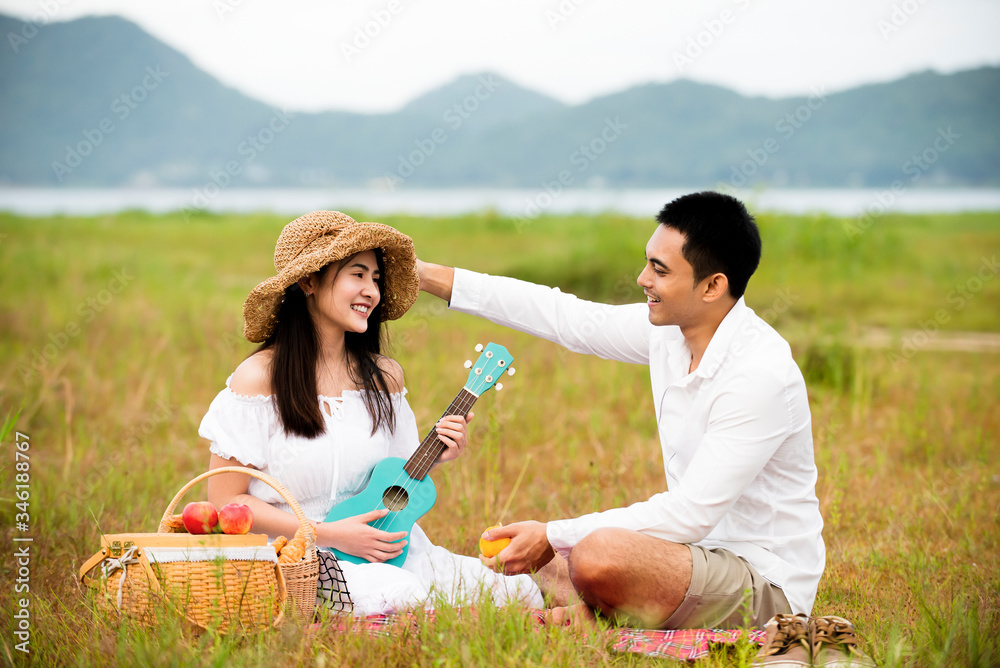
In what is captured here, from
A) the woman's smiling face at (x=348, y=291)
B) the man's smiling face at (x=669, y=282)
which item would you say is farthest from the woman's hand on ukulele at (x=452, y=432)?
the man's smiling face at (x=669, y=282)

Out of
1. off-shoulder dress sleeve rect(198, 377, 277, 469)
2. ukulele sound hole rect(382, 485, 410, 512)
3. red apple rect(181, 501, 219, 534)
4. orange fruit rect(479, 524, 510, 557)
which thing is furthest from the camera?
ukulele sound hole rect(382, 485, 410, 512)

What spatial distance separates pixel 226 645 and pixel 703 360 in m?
1.94

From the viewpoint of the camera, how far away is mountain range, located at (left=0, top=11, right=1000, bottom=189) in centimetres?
11675

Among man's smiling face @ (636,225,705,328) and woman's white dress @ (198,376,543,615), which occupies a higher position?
man's smiling face @ (636,225,705,328)

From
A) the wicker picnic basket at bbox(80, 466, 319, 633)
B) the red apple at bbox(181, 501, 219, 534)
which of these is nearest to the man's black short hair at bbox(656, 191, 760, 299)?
the wicker picnic basket at bbox(80, 466, 319, 633)

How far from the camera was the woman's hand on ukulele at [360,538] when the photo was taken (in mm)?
3314

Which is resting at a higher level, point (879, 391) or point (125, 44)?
point (125, 44)

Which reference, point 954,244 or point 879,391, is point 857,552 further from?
point 954,244

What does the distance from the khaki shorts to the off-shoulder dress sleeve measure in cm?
170

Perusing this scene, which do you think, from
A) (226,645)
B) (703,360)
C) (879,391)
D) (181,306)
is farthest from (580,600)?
(181,306)

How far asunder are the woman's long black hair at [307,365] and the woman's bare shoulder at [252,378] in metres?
0.03

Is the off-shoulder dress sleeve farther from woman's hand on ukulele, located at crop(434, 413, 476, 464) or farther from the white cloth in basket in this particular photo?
woman's hand on ukulele, located at crop(434, 413, 476, 464)

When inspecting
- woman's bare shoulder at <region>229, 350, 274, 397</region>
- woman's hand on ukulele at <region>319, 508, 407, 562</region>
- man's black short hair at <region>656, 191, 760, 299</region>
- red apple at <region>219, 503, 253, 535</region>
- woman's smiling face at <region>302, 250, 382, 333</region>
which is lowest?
woman's hand on ukulele at <region>319, 508, 407, 562</region>

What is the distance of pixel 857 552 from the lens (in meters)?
4.33
